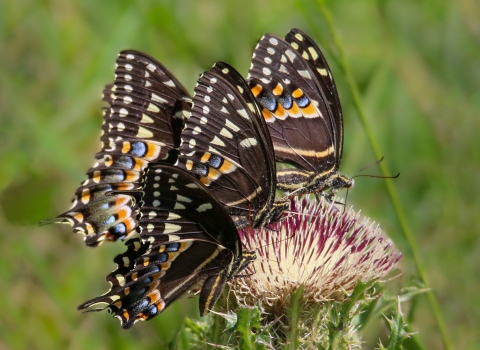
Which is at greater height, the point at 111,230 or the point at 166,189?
the point at 166,189

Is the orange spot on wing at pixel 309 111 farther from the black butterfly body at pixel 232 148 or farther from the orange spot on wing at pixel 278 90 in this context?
the black butterfly body at pixel 232 148

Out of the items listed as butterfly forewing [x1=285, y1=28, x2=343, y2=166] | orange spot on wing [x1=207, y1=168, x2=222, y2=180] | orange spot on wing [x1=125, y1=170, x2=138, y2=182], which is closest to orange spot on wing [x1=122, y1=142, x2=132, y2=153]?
orange spot on wing [x1=125, y1=170, x2=138, y2=182]

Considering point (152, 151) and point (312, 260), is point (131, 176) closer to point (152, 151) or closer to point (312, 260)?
point (152, 151)

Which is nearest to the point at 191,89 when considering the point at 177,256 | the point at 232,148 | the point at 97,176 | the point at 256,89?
the point at 256,89

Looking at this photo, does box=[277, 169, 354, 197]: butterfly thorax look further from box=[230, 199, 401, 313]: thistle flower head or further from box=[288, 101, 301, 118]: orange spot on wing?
box=[230, 199, 401, 313]: thistle flower head

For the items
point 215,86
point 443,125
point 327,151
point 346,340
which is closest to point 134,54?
point 215,86

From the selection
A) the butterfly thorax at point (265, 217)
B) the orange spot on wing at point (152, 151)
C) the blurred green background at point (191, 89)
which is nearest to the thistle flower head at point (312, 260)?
the butterfly thorax at point (265, 217)

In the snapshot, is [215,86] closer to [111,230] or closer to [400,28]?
[111,230]
